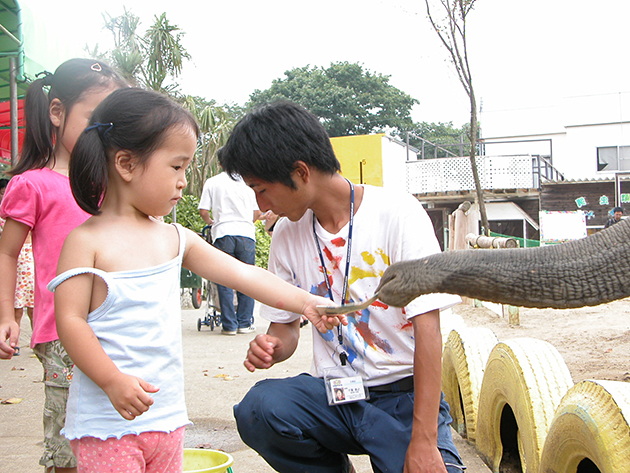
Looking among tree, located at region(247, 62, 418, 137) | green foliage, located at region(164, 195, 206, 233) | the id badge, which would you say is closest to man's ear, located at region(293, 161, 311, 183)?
the id badge

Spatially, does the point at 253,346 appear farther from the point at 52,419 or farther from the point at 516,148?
the point at 516,148

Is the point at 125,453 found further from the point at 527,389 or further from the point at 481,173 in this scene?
the point at 481,173

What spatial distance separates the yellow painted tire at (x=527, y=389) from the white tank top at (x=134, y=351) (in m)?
1.41

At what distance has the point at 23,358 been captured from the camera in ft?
20.1

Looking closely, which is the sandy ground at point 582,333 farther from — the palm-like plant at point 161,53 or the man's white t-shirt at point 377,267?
the palm-like plant at point 161,53

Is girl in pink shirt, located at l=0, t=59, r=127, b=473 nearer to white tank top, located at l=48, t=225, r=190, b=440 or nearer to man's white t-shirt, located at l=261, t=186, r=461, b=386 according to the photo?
white tank top, located at l=48, t=225, r=190, b=440

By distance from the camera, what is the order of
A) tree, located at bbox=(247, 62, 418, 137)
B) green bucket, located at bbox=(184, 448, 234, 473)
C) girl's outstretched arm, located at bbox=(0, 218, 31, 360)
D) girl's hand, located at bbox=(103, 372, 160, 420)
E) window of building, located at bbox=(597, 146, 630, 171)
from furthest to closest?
tree, located at bbox=(247, 62, 418, 137)
window of building, located at bbox=(597, 146, 630, 171)
green bucket, located at bbox=(184, 448, 234, 473)
girl's outstretched arm, located at bbox=(0, 218, 31, 360)
girl's hand, located at bbox=(103, 372, 160, 420)

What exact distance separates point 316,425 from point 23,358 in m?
4.83

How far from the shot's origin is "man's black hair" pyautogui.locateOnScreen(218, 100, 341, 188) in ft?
7.45

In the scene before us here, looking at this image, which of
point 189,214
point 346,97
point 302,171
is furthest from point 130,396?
point 346,97

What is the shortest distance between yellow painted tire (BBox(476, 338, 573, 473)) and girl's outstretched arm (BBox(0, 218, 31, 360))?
200 cm

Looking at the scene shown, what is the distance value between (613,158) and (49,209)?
27515 mm

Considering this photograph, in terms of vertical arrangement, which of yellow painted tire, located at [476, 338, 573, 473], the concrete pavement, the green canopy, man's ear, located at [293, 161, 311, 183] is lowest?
the concrete pavement

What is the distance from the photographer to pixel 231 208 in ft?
23.8
